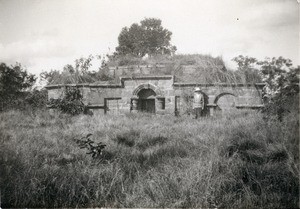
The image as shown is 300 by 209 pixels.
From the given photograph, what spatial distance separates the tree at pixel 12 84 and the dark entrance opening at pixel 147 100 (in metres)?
6.86

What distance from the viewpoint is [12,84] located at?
1505 cm

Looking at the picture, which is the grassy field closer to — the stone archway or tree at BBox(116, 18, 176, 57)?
the stone archway

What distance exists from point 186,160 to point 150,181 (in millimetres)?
1136

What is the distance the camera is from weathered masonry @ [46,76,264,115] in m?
14.5

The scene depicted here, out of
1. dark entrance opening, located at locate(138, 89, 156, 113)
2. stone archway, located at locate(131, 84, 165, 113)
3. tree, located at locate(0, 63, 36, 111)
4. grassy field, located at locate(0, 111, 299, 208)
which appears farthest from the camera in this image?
dark entrance opening, located at locate(138, 89, 156, 113)

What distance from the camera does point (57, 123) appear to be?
37.4 ft

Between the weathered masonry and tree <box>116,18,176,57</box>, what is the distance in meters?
12.9

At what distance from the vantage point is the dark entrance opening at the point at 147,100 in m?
15.5

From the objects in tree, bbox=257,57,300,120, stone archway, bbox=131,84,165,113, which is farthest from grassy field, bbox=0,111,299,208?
stone archway, bbox=131,84,165,113

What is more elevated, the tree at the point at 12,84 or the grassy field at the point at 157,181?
the tree at the point at 12,84

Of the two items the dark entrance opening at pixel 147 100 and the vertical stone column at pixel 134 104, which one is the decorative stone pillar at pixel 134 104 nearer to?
the vertical stone column at pixel 134 104

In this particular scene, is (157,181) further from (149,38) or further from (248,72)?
(149,38)

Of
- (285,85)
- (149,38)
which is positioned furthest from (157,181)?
(149,38)

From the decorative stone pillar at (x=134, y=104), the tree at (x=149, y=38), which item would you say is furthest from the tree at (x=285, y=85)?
the tree at (x=149, y=38)
